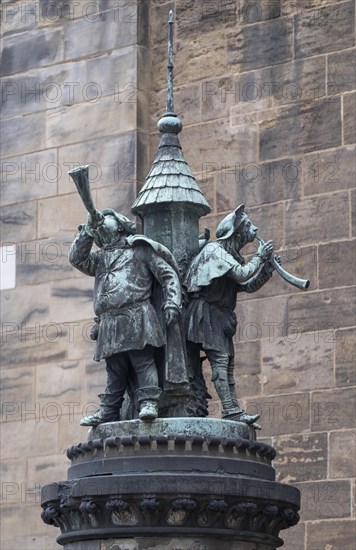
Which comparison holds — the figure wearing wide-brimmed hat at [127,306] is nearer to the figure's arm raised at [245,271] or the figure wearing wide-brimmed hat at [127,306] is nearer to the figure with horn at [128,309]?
the figure with horn at [128,309]

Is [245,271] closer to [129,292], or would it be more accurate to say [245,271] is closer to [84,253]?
[129,292]

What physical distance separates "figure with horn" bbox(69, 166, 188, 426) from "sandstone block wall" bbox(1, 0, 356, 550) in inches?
173

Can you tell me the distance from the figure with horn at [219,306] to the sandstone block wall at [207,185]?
13.3 ft

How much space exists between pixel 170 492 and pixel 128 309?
117cm

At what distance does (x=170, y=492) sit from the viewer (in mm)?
8070

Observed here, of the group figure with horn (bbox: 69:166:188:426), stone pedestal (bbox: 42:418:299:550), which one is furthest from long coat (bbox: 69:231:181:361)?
stone pedestal (bbox: 42:418:299:550)

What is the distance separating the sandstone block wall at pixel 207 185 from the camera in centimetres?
1312

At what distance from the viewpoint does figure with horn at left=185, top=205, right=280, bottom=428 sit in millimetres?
8836

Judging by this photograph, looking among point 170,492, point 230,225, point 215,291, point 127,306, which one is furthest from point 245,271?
point 170,492

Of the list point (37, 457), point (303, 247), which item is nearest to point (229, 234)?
point (303, 247)

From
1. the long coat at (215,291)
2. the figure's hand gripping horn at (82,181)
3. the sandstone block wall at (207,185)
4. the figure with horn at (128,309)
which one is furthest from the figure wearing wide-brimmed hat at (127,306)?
the sandstone block wall at (207,185)

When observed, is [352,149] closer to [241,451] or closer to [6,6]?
[6,6]

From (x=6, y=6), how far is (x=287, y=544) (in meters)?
6.46

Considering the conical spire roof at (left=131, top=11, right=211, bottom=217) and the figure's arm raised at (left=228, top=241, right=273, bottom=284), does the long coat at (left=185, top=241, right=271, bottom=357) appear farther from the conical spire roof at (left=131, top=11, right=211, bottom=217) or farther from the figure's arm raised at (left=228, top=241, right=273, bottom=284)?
the conical spire roof at (left=131, top=11, right=211, bottom=217)
